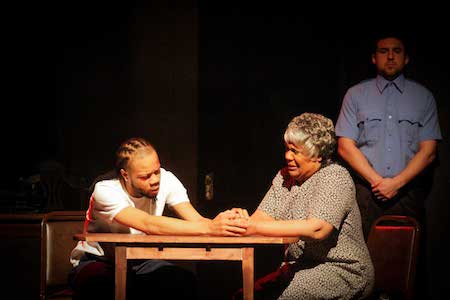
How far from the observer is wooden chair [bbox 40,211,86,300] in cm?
421

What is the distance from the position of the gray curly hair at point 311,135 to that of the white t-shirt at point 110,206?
823mm

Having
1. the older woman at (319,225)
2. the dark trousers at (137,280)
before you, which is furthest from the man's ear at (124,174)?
the older woman at (319,225)

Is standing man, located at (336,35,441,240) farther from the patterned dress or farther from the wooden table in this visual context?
the wooden table

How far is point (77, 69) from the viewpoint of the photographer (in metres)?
6.95

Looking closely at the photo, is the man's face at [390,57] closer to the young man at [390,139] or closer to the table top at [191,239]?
the young man at [390,139]

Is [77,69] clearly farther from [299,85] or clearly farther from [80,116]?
[299,85]

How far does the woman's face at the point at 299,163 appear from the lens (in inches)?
152

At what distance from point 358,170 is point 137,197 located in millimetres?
1683

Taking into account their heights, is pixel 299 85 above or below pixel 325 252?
above

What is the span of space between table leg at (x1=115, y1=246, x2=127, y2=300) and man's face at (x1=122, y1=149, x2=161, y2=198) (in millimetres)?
533

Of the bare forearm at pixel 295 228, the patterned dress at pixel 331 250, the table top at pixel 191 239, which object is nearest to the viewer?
the table top at pixel 191 239

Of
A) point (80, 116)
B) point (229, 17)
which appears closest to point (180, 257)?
point (229, 17)

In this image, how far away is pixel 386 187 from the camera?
16.1 feet

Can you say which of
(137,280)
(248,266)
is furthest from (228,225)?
(137,280)
